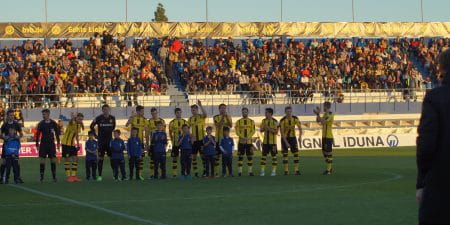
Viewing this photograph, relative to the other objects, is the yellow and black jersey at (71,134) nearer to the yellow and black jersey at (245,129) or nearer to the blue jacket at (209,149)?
the blue jacket at (209,149)

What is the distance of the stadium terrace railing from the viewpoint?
161 feet

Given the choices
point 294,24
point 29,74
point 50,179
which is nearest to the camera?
point 50,179

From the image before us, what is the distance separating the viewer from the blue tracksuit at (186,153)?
85.0 feet

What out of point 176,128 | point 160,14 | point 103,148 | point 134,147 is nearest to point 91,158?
point 103,148

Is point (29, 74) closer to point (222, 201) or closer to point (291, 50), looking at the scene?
point (291, 50)

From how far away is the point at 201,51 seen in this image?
57.7 m

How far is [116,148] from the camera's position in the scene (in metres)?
25.5

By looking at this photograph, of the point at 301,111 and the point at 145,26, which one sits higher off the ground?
the point at 145,26

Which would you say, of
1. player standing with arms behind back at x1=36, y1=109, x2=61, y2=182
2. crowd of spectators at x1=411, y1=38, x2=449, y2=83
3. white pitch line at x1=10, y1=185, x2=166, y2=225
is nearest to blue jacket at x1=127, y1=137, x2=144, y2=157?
player standing with arms behind back at x1=36, y1=109, x2=61, y2=182

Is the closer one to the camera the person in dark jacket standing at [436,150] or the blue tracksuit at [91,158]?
the person in dark jacket standing at [436,150]

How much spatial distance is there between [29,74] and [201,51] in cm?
1224

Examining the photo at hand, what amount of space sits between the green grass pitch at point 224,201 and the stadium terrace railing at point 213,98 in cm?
2315

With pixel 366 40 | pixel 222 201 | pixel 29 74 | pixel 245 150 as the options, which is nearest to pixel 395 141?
pixel 366 40

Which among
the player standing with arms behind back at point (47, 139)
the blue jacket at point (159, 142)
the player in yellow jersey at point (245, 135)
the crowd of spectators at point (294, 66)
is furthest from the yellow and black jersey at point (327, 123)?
the crowd of spectators at point (294, 66)
